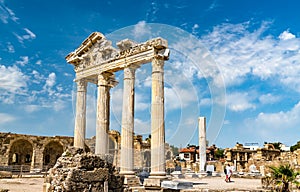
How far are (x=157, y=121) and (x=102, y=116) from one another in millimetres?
6195

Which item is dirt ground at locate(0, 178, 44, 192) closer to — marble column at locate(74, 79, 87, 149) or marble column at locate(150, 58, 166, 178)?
marble column at locate(74, 79, 87, 149)

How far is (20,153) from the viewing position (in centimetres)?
4062

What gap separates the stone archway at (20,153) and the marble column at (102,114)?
20103 mm

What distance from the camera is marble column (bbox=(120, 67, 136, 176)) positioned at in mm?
20031

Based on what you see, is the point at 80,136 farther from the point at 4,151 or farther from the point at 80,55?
the point at 4,151

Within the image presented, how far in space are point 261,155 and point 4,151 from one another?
31508 millimetres

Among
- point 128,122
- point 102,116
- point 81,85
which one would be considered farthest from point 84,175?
point 81,85

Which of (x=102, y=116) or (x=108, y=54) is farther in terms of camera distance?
→ (x=102, y=116)

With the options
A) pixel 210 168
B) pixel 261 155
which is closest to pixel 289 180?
pixel 210 168

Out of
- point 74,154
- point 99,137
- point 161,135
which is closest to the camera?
point 74,154

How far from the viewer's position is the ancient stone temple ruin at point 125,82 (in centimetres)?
1850

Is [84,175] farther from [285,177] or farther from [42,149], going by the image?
[42,149]

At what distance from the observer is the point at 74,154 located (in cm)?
1095

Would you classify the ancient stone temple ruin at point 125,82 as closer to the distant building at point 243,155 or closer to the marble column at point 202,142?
the marble column at point 202,142
